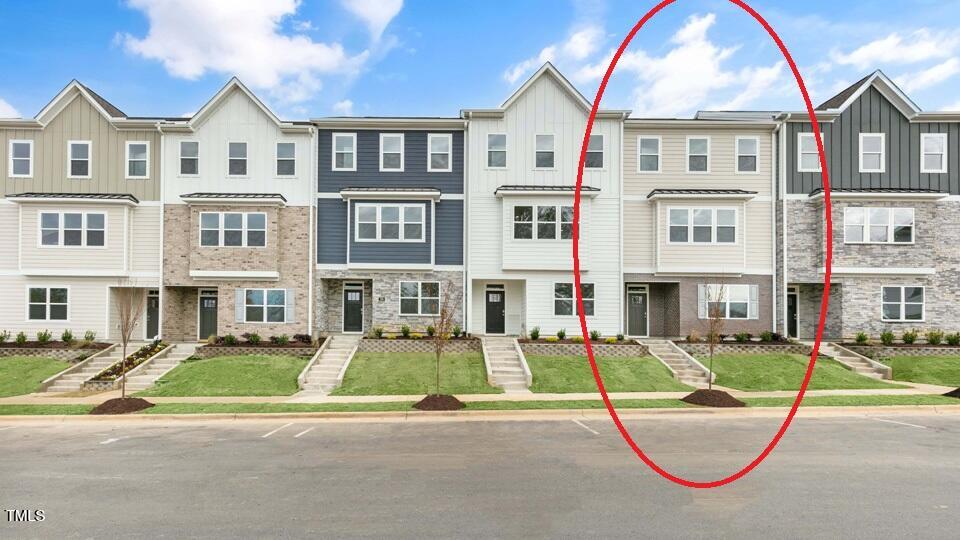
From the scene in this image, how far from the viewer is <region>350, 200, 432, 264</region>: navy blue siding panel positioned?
24188mm

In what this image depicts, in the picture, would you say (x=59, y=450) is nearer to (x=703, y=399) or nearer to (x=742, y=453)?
(x=742, y=453)

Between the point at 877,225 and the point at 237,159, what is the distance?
29285 mm

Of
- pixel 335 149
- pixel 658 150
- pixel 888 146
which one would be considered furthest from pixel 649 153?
pixel 335 149

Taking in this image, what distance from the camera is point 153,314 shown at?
2542 centimetres

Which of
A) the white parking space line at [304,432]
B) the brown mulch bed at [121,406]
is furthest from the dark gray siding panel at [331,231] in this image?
the white parking space line at [304,432]

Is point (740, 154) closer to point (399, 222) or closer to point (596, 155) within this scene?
point (596, 155)

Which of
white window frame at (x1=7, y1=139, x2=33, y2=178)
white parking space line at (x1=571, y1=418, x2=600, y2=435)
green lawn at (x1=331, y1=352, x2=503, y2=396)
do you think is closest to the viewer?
white parking space line at (x1=571, y1=418, x2=600, y2=435)

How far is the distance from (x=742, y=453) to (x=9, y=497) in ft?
41.1

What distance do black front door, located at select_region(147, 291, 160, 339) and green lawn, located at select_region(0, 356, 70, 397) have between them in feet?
15.3

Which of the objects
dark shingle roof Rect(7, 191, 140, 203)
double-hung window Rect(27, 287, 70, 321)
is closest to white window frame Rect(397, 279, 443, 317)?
dark shingle roof Rect(7, 191, 140, 203)

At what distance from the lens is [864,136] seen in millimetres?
24359

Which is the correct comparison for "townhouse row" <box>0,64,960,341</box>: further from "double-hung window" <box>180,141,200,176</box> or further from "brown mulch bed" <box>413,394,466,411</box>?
"brown mulch bed" <box>413,394,466,411</box>

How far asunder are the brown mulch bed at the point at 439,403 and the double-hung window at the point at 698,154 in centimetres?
1675

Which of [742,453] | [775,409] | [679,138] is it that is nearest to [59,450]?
[742,453]
